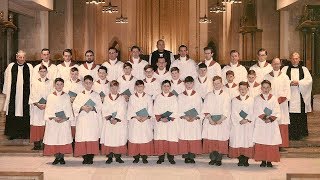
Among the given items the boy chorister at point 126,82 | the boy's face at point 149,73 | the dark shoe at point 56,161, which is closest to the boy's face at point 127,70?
the boy chorister at point 126,82

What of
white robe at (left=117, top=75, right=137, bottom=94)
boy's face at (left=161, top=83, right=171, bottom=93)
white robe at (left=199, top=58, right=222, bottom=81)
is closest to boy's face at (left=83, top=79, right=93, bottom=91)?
white robe at (left=117, top=75, right=137, bottom=94)

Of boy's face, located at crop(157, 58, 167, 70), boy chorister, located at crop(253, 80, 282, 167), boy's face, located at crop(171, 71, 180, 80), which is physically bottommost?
boy chorister, located at crop(253, 80, 282, 167)

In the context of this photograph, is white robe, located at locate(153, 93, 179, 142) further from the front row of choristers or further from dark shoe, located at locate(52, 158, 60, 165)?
dark shoe, located at locate(52, 158, 60, 165)

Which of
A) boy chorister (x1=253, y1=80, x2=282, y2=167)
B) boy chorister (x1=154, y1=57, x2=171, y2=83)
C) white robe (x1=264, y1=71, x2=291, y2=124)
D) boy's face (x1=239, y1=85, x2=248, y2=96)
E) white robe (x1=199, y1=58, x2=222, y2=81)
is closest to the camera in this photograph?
boy chorister (x1=253, y1=80, x2=282, y2=167)

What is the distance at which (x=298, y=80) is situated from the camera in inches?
385

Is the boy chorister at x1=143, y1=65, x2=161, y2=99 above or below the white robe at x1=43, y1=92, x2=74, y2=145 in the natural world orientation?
above

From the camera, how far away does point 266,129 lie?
8.32m

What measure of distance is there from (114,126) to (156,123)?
69 cm

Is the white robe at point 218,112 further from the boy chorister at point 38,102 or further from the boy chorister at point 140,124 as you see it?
the boy chorister at point 38,102

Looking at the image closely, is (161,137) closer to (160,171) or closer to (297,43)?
(160,171)

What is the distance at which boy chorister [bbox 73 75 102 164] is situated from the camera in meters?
8.58

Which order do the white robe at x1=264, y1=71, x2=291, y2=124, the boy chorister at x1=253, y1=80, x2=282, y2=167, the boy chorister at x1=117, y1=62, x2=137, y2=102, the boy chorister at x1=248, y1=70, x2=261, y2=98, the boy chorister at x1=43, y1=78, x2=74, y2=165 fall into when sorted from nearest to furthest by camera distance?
the boy chorister at x1=253, y1=80, x2=282, y2=167 → the boy chorister at x1=43, y1=78, x2=74, y2=165 → the boy chorister at x1=248, y1=70, x2=261, y2=98 → the white robe at x1=264, y1=71, x2=291, y2=124 → the boy chorister at x1=117, y1=62, x2=137, y2=102

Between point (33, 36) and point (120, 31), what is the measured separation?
5.80 m

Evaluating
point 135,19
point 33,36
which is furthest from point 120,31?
point 33,36
